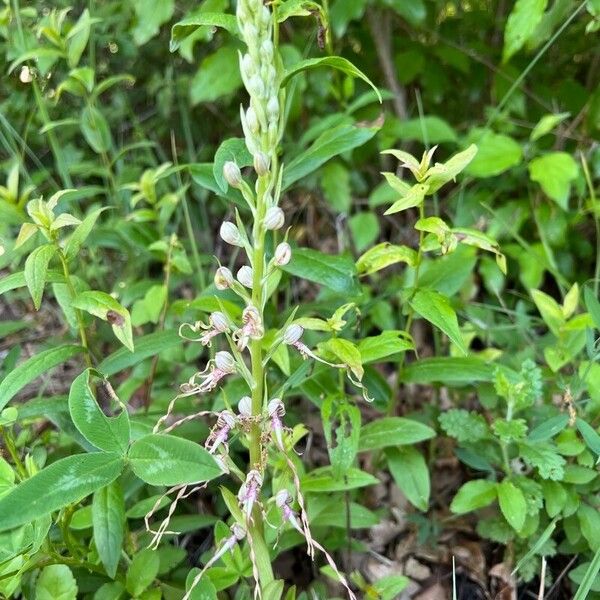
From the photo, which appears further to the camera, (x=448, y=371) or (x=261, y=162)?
(x=448, y=371)

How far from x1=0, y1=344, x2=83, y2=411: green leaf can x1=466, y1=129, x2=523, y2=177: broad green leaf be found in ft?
4.07

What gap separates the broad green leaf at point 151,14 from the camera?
1.83m

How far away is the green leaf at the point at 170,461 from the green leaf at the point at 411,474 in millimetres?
535

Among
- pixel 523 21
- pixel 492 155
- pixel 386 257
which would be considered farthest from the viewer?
pixel 492 155

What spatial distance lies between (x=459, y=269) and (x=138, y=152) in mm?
1805

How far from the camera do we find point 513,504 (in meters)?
1.15

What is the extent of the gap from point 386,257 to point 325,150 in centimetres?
24

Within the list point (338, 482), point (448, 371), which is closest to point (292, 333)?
point (338, 482)

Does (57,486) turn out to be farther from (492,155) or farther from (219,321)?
(492,155)

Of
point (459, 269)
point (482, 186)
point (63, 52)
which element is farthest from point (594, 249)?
point (63, 52)

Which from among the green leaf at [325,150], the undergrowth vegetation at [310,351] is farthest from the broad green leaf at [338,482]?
the green leaf at [325,150]

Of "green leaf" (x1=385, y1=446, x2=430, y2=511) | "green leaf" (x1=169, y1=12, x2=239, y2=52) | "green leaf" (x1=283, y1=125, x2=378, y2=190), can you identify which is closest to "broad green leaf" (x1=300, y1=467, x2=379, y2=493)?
"green leaf" (x1=385, y1=446, x2=430, y2=511)

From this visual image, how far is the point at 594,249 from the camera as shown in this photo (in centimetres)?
218

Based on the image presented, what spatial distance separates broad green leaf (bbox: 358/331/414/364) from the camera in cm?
113
